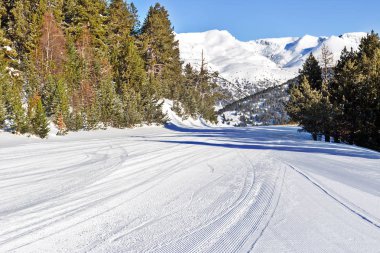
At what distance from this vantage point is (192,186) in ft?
20.1

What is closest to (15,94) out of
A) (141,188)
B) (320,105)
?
(141,188)

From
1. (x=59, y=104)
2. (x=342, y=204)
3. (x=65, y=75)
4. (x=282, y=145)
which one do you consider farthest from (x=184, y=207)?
(x=65, y=75)

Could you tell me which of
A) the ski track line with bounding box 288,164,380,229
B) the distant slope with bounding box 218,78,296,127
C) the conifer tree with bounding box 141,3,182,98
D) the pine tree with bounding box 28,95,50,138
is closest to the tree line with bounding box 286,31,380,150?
the ski track line with bounding box 288,164,380,229

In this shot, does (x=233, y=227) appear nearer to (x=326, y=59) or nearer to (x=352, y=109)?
(x=352, y=109)

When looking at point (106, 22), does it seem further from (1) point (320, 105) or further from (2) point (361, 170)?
(2) point (361, 170)

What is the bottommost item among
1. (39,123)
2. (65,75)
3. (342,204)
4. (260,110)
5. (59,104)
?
(342,204)

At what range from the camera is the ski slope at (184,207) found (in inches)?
136

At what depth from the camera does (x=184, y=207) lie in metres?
4.75

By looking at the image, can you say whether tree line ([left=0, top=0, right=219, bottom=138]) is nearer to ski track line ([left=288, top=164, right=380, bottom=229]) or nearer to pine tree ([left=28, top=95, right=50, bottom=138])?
pine tree ([left=28, top=95, right=50, bottom=138])

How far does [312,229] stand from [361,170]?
510 centimetres

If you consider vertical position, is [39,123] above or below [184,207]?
above

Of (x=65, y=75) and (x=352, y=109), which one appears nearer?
(x=352, y=109)

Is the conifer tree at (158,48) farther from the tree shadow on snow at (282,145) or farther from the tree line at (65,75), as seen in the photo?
the tree shadow on snow at (282,145)

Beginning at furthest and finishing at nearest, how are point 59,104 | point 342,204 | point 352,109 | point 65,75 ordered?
point 65,75 → point 352,109 → point 59,104 → point 342,204
